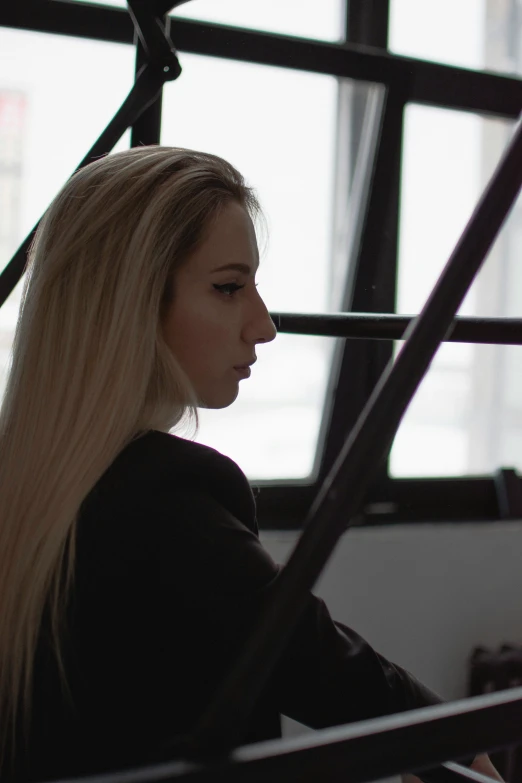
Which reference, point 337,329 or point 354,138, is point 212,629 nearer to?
point 337,329

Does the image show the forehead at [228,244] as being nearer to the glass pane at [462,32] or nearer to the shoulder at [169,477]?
the shoulder at [169,477]

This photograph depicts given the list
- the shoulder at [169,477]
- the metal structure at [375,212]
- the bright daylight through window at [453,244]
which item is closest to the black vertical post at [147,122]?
the shoulder at [169,477]

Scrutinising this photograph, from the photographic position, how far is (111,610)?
75 cm

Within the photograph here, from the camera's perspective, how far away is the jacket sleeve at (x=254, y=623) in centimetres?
69

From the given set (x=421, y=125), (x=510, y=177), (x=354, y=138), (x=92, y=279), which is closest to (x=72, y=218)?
(x=92, y=279)

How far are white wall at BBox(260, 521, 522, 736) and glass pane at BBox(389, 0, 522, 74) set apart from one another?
4.69ft

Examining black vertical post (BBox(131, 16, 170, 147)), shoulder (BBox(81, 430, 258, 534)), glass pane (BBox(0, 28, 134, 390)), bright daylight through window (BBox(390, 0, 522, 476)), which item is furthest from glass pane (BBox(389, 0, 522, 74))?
shoulder (BBox(81, 430, 258, 534))

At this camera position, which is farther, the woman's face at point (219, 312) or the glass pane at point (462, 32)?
the glass pane at point (462, 32)

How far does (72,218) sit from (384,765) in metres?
0.67

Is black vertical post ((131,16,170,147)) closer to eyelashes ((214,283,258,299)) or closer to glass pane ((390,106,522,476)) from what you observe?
eyelashes ((214,283,258,299))

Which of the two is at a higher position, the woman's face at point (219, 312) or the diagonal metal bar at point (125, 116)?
the diagonal metal bar at point (125, 116)

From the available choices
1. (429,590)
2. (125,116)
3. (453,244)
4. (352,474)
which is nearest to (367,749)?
(352,474)

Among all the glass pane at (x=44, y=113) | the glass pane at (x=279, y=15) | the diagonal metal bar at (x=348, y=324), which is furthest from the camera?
the glass pane at (x=279, y=15)

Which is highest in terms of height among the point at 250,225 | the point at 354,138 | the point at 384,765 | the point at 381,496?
the point at 354,138
